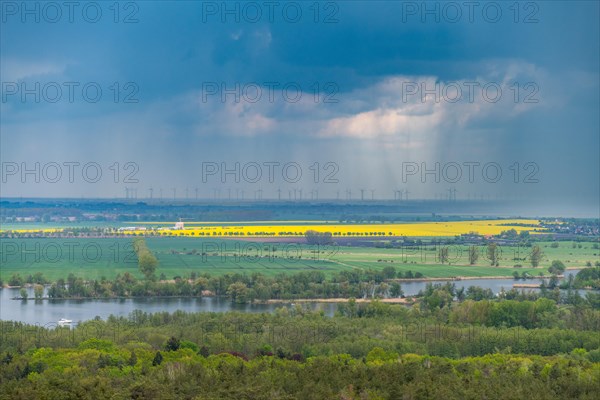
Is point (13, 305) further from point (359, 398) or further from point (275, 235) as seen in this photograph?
point (275, 235)

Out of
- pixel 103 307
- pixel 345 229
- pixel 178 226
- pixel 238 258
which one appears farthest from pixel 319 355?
pixel 178 226

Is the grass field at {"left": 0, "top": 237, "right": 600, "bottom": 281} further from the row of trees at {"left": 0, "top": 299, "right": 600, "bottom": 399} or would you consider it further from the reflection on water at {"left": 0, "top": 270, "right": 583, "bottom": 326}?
the row of trees at {"left": 0, "top": 299, "right": 600, "bottom": 399}

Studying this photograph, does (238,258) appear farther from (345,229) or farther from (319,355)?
(319,355)

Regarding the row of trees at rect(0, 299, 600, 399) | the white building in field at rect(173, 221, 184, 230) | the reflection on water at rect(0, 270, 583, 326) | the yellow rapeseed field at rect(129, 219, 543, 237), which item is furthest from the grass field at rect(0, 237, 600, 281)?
the row of trees at rect(0, 299, 600, 399)

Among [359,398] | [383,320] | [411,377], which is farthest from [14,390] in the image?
[383,320]

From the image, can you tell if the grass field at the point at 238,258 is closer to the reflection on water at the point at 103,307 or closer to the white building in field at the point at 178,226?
the reflection on water at the point at 103,307

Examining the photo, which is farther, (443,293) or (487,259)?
(487,259)
